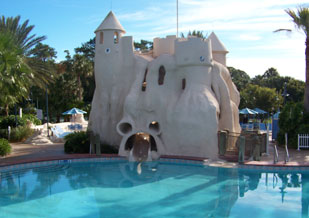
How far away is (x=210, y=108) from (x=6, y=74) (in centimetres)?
940

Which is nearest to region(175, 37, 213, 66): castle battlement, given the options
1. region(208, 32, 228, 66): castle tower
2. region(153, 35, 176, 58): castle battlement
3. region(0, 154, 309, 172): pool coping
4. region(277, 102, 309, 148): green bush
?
region(153, 35, 176, 58): castle battlement

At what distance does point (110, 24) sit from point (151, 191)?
10.5 metres

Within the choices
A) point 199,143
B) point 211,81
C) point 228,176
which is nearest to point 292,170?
point 228,176

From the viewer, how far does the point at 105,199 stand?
410 inches

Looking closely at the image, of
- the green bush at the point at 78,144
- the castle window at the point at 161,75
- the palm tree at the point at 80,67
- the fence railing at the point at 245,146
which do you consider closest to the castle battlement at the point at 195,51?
the castle window at the point at 161,75

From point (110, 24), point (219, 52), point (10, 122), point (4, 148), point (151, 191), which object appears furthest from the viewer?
point (10, 122)

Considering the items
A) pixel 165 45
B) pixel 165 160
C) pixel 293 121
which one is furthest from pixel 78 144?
pixel 293 121

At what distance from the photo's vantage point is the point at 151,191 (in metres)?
11.2

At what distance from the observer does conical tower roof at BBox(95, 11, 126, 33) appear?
17.9m

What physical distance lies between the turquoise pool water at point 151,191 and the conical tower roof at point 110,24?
7.64 metres

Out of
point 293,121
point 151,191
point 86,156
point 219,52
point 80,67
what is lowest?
point 151,191

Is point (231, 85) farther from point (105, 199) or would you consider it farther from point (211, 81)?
point (105, 199)

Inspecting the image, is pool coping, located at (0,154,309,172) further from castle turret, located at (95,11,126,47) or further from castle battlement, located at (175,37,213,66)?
castle turret, located at (95,11,126,47)

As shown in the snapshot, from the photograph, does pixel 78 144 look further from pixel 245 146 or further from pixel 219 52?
pixel 219 52
